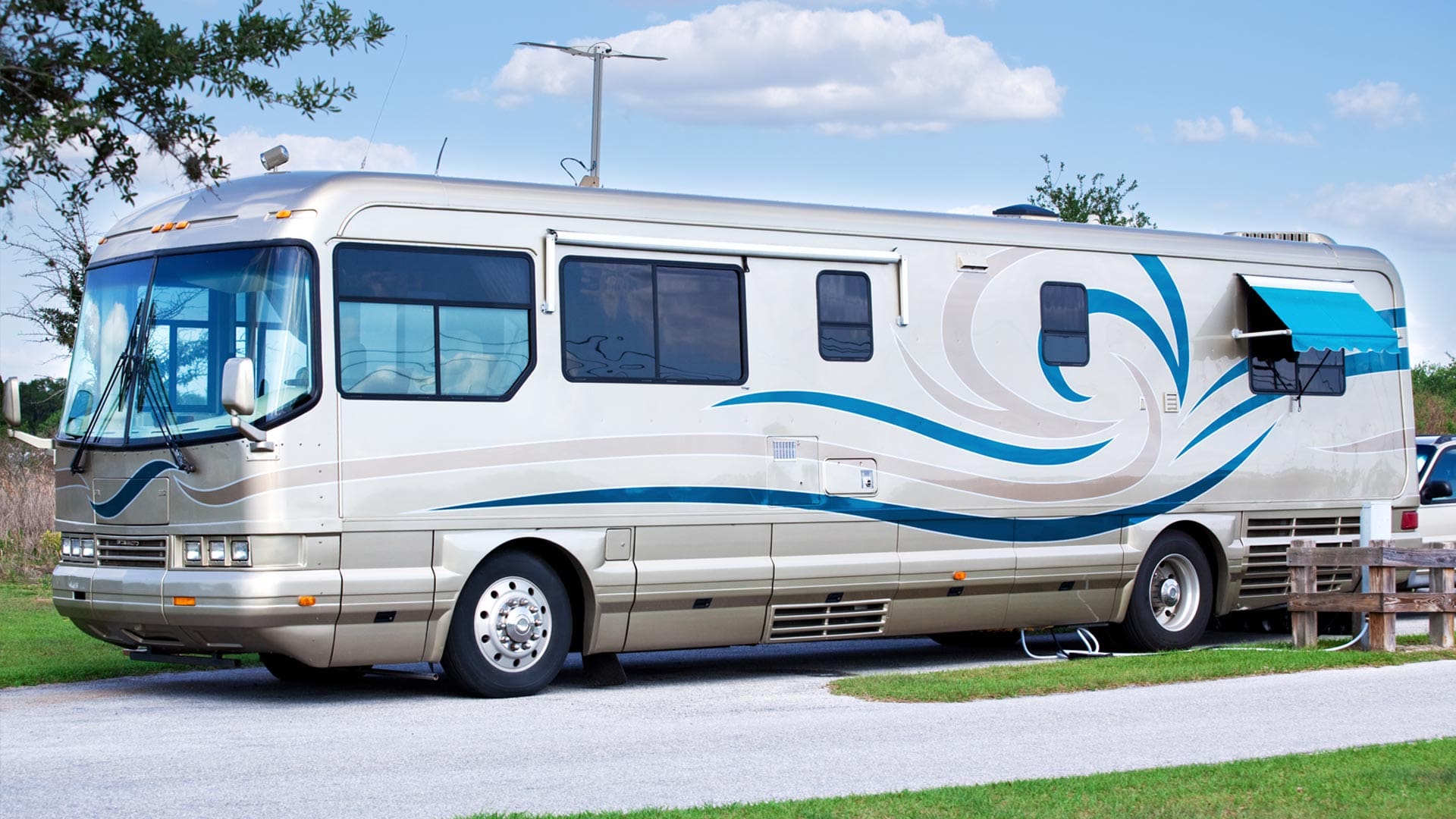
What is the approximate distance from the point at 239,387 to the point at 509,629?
8.14ft

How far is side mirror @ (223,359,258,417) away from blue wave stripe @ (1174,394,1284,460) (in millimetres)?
8083

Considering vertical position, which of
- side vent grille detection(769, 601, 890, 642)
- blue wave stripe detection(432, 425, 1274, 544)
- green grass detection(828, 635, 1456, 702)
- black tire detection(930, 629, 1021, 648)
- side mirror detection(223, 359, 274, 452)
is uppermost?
side mirror detection(223, 359, 274, 452)

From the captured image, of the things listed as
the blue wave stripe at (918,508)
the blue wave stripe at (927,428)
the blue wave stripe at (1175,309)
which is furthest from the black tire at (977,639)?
the blue wave stripe at (1175,309)

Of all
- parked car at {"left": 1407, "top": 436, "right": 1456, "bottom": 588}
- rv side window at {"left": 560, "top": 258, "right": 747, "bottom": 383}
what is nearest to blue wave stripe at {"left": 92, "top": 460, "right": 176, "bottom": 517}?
rv side window at {"left": 560, "top": 258, "right": 747, "bottom": 383}

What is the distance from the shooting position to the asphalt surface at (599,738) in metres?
8.05

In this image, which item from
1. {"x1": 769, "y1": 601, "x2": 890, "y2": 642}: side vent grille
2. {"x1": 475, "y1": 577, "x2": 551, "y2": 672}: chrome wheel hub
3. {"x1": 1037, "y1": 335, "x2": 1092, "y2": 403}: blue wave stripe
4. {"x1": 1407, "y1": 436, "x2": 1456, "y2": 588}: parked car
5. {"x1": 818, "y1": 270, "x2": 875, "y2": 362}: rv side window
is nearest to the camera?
{"x1": 475, "y1": 577, "x2": 551, "y2": 672}: chrome wheel hub

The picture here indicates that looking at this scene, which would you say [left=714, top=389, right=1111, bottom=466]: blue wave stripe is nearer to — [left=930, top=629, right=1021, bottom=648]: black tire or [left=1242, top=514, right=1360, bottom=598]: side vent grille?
[left=1242, top=514, right=1360, bottom=598]: side vent grille

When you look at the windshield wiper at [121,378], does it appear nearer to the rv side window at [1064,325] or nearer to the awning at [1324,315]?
the rv side window at [1064,325]

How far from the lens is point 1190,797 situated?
25.7ft

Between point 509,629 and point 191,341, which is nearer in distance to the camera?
point 191,341

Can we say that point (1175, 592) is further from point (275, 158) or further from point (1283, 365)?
point (275, 158)

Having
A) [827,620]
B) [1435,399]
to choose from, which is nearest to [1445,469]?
[827,620]

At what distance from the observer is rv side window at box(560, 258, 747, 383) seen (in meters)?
11.9

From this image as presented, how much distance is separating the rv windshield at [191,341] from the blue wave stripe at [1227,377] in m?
7.98
